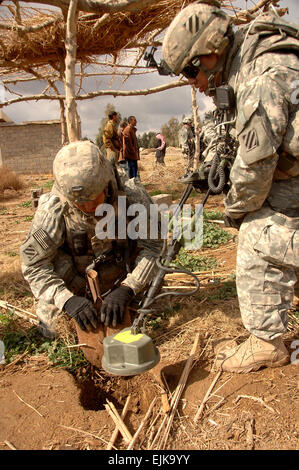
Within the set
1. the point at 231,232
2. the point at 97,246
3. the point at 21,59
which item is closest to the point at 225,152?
the point at 97,246

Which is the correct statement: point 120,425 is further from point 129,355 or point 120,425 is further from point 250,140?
point 250,140

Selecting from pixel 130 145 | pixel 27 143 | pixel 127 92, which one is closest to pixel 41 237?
pixel 127 92

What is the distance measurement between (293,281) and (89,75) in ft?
20.5

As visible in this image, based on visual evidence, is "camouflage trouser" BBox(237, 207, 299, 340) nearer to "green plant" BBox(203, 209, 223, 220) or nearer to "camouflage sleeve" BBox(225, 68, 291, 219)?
"camouflage sleeve" BBox(225, 68, 291, 219)

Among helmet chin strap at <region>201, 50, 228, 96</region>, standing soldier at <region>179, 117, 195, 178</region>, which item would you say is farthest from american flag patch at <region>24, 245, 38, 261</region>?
standing soldier at <region>179, 117, 195, 178</region>

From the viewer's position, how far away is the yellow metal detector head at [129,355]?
199 cm

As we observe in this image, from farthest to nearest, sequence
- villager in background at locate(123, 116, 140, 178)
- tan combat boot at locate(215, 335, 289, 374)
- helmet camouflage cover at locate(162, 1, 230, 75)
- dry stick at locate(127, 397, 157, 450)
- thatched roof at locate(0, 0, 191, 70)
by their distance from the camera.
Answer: villager in background at locate(123, 116, 140, 178) → thatched roof at locate(0, 0, 191, 70) → tan combat boot at locate(215, 335, 289, 374) → helmet camouflage cover at locate(162, 1, 230, 75) → dry stick at locate(127, 397, 157, 450)

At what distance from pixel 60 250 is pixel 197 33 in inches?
75.6

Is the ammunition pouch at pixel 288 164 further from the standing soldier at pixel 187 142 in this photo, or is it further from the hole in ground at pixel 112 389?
the standing soldier at pixel 187 142

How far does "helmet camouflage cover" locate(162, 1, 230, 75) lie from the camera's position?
2.04m

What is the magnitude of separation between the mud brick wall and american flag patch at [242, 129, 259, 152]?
1879cm

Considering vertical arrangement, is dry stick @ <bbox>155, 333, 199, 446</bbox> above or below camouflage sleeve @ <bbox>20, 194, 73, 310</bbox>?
below

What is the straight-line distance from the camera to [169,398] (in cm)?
224
